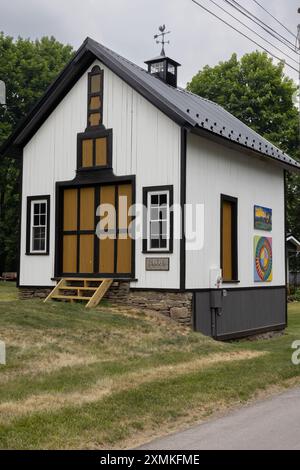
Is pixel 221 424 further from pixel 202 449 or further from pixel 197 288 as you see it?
pixel 197 288

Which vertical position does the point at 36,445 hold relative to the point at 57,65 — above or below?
below

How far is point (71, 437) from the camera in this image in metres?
7.21

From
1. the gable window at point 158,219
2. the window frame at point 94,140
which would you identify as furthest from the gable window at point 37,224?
the gable window at point 158,219

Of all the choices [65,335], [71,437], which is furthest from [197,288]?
[71,437]

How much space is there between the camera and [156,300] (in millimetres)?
16547

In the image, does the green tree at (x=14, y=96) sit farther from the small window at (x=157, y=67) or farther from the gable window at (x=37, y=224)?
the gable window at (x=37, y=224)

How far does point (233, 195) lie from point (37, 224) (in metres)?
5.84

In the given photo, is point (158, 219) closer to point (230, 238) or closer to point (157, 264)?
point (157, 264)

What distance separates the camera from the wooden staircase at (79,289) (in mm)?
17156

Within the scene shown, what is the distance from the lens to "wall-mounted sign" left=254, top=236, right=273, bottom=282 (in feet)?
65.6

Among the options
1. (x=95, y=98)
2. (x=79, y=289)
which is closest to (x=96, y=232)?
(x=79, y=289)

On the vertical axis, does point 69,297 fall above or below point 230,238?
below

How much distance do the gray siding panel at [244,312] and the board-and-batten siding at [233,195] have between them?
1.06 ft
